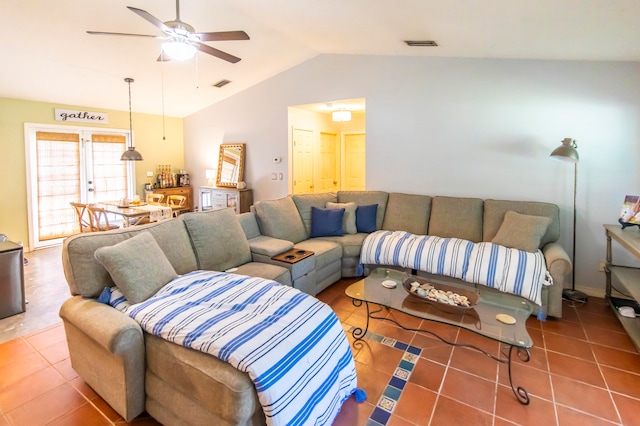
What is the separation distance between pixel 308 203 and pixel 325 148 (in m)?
2.66

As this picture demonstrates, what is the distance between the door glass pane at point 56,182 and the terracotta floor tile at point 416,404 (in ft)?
20.8

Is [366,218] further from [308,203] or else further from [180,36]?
[180,36]

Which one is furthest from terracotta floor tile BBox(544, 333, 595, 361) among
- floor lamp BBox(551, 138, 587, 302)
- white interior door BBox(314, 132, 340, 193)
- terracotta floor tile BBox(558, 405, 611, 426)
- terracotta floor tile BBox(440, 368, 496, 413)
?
white interior door BBox(314, 132, 340, 193)

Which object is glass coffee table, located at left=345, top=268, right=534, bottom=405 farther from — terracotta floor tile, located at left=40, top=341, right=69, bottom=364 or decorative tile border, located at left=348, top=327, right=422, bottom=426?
terracotta floor tile, located at left=40, top=341, right=69, bottom=364

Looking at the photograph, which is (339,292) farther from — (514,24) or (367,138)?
(514,24)

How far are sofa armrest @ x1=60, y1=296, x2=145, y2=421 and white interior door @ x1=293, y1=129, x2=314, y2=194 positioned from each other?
4376mm

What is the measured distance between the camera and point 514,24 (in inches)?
116

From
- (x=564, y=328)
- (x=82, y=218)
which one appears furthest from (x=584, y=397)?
(x=82, y=218)

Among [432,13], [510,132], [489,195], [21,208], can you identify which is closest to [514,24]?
[432,13]

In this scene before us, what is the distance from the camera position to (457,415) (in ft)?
6.68

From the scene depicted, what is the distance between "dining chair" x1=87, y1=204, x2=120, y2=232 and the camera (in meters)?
5.03

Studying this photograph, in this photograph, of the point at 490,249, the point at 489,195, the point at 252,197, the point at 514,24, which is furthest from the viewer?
the point at 252,197

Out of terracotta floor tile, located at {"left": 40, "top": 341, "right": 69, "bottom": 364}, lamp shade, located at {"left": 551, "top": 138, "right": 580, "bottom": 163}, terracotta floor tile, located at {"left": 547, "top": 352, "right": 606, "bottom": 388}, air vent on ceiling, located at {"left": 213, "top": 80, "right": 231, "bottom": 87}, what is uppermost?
air vent on ceiling, located at {"left": 213, "top": 80, "right": 231, "bottom": 87}

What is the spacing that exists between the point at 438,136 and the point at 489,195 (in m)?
1.01
